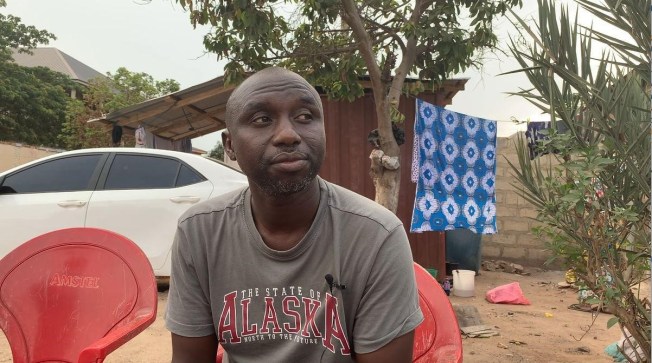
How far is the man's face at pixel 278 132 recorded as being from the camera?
3.88 feet

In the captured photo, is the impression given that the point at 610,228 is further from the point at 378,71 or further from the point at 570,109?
the point at 378,71

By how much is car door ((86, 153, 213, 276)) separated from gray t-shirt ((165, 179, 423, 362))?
3.36 metres

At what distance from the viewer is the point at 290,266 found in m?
1.21

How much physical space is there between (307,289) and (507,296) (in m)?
4.55

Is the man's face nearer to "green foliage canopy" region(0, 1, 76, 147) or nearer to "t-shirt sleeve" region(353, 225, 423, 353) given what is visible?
"t-shirt sleeve" region(353, 225, 423, 353)

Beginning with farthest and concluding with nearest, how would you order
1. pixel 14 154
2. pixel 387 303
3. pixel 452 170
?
pixel 14 154, pixel 452 170, pixel 387 303

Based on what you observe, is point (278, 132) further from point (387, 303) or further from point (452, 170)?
point (452, 170)

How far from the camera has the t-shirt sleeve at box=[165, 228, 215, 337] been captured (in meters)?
1.27

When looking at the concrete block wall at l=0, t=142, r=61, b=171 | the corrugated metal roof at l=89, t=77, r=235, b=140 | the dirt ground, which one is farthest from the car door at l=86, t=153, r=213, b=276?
the concrete block wall at l=0, t=142, r=61, b=171

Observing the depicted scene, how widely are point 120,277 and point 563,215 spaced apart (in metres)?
1.79

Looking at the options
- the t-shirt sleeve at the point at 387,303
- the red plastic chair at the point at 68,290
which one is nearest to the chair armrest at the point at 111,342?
the red plastic chair at the point at 68,290

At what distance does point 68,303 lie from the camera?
80.3 inches

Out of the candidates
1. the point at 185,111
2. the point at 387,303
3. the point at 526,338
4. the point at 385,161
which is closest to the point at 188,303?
the point at 387,303

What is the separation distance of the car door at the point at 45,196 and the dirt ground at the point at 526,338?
120 centimetres
